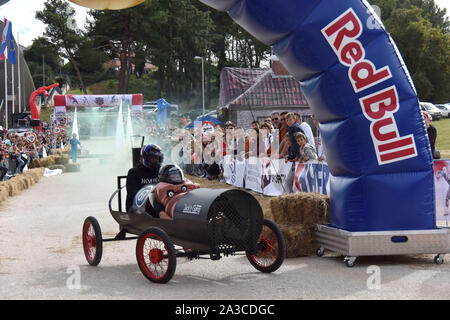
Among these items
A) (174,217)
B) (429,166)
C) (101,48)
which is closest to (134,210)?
(174,217)

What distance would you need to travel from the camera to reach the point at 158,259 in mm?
7504

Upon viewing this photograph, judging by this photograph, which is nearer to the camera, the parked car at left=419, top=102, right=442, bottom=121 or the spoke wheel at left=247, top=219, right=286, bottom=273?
the spoke wheel at left=247, top=219, right=286, bottom=273

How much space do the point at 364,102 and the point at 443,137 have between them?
37.5 meters

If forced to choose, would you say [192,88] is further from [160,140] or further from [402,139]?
[402,139]

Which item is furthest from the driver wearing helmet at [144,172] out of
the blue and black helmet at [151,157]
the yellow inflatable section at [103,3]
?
the yellow inflatable section at [103,3]

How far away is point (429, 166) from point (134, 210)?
4062 mm

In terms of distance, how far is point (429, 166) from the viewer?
8.66 meters

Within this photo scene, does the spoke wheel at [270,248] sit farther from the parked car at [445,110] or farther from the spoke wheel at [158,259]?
the parked car at [445,110]

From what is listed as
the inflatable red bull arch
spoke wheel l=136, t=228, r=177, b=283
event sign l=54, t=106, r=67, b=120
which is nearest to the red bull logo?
the inflatable red bull arch

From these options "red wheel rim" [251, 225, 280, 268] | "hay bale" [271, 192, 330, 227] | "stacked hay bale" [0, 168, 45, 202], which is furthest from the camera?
"stacked hay bale" [0, 168, 45, 202]

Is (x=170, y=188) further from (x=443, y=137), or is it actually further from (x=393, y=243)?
(x=443, y=137)

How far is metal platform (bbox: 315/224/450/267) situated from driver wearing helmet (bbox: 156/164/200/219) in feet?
7.11

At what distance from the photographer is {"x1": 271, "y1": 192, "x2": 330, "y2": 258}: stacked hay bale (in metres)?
9.05

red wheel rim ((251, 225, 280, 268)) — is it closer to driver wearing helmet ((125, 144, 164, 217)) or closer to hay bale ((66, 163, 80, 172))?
driver wearing helmet ((125, 144, 164, 217))
